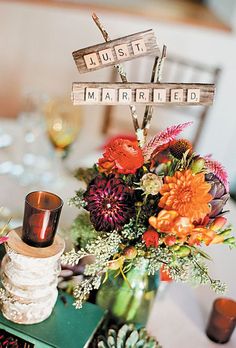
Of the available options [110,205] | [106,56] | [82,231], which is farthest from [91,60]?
[82,231]

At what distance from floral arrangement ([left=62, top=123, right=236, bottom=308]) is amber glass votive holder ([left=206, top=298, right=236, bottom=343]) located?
0.63 ft

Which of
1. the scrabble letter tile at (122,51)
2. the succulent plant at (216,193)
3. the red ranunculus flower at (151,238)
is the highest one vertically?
the scrabble letter tile at (122,51)

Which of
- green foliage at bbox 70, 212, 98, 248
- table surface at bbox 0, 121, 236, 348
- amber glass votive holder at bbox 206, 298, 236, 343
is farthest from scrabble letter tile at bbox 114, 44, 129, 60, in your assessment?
amber glass votive holder at bbox 206, 298, 236, 343

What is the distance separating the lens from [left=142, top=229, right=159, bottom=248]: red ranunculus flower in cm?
78

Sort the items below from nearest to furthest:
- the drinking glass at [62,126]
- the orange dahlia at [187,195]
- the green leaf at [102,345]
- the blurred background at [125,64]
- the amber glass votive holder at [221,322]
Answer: the orange dahlia at [187,195] → the green leaf at [102,345] → the amber glass votive holder at [221,322] → the drinking glass at [62,126] → the blurred background at [125,64]

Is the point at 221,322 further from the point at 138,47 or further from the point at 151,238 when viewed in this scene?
the point at 138,47

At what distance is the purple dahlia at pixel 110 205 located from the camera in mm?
806

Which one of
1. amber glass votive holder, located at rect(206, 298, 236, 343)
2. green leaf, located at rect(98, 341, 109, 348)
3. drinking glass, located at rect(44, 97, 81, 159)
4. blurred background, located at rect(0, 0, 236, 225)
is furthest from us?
blurred background, located at rect(0, 0, 236, 225)

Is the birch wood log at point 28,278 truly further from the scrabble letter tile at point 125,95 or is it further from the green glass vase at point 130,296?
the scrabble letter tile at point 125,95

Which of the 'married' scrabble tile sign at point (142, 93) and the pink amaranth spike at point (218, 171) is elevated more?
the 'married' scrabble tile sign at point (142, 93)

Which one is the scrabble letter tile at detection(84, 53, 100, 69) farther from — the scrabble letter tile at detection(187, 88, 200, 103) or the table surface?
the table surface

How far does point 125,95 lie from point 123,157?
0.34 feet

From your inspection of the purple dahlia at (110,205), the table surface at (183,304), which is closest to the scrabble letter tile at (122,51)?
the purple dahlia at (110,205)

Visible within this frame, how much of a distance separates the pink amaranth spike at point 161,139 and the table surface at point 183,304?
319mm
